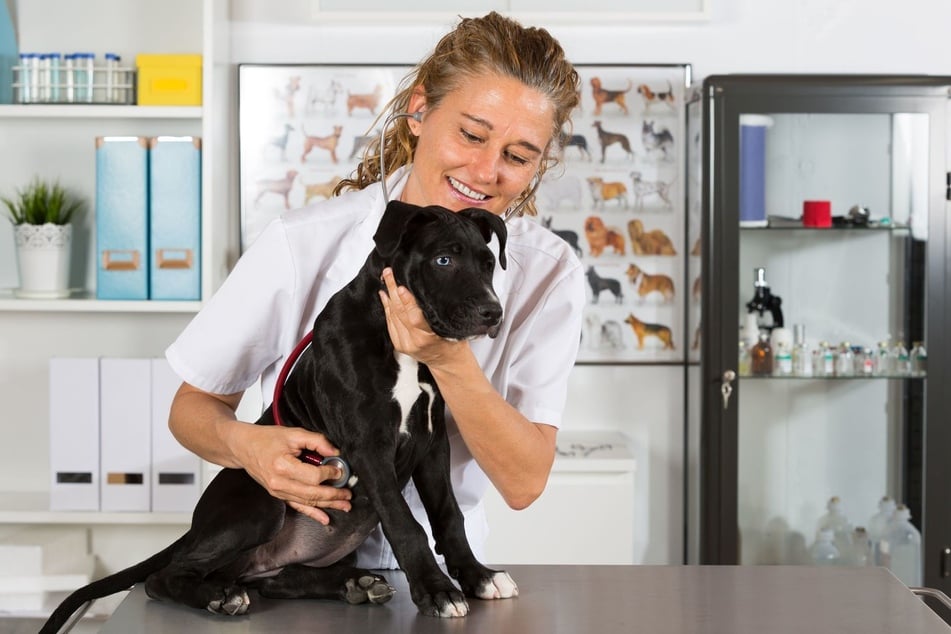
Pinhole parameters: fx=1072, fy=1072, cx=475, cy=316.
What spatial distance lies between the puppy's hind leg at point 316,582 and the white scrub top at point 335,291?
146 millimetres

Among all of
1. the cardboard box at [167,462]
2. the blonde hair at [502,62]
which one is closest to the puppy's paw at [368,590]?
the blonde hair at [502,62]

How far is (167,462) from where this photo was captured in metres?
2.88

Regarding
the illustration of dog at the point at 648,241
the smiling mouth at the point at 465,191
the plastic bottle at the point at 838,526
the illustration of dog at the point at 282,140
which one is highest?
the illustration of dog at the point at 282,140

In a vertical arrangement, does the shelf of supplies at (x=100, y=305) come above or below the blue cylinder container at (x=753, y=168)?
below

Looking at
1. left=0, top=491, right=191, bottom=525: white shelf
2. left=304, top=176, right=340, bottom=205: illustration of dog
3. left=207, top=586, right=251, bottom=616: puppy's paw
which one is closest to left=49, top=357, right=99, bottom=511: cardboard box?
left=0, top=491, right=191, bottom=525: white shelf

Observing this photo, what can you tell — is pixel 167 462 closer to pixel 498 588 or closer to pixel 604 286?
pixel 604 286

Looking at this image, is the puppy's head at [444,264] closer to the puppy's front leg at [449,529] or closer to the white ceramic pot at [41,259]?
the puppy's front leg at [449,529]

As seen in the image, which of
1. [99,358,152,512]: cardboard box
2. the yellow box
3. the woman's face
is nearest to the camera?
the woman's face

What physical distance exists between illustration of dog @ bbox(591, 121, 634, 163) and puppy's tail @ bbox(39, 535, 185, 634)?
2255 mm

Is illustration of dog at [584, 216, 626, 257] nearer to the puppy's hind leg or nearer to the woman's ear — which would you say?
the woman's ear

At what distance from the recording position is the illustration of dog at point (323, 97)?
320 cm

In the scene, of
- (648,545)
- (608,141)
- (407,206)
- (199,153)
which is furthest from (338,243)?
(648,545)

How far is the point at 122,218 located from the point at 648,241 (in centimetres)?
152

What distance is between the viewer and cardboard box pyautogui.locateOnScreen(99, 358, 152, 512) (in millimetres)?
2826
